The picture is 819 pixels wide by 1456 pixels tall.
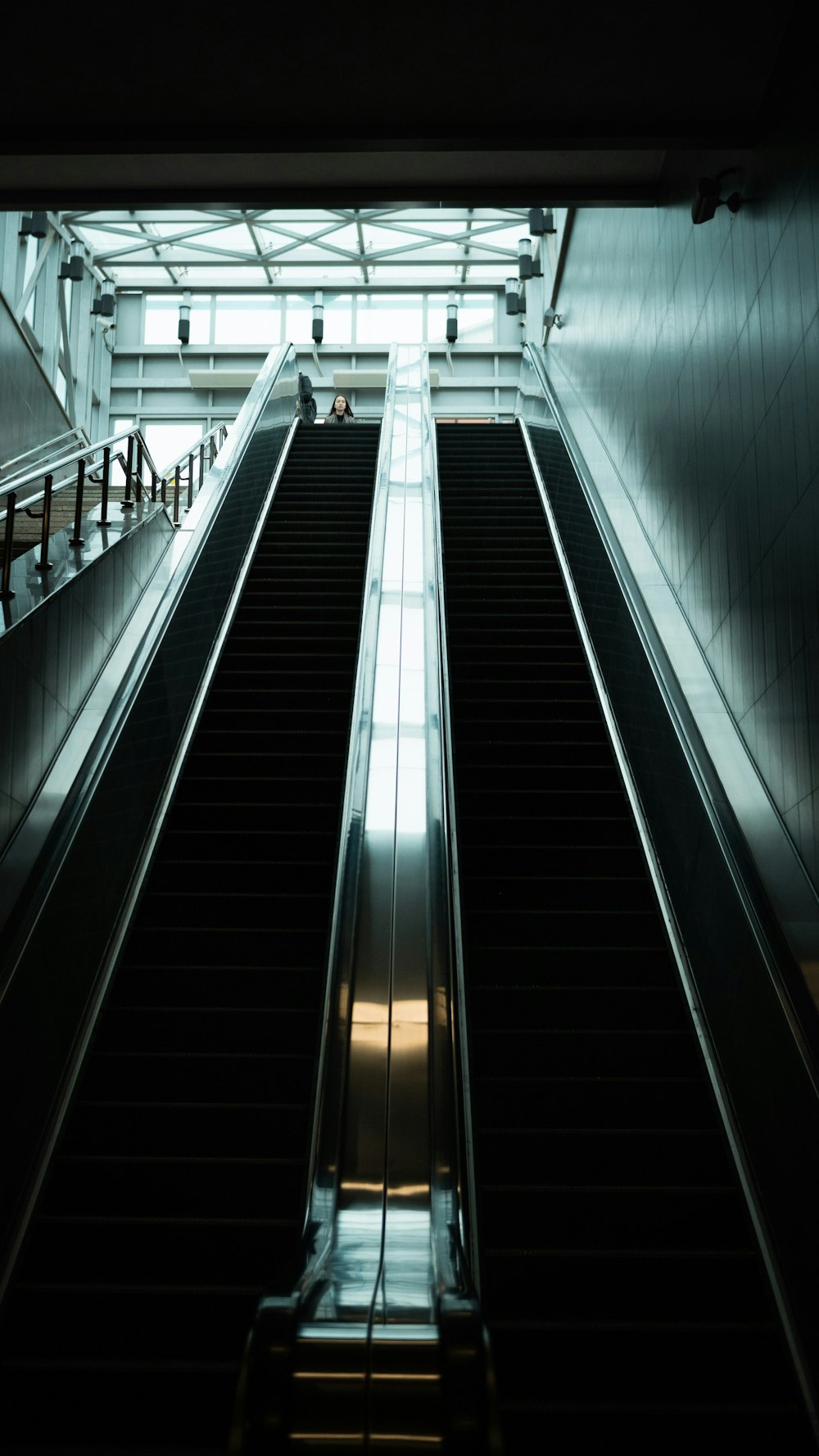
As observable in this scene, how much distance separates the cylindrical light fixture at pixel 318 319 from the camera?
19.7 m

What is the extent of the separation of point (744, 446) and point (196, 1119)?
3.66 meters

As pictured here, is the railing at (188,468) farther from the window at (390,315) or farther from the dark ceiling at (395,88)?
the window at (390,315)

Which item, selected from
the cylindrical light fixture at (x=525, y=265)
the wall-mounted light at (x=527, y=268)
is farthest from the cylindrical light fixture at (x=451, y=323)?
the wall-mounted light at (x=527, y=268)

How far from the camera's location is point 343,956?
3.74 meters

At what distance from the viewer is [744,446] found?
16.7 ft

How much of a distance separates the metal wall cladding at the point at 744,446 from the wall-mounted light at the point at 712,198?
0.07 metres

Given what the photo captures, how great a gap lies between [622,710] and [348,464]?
20.0 ft

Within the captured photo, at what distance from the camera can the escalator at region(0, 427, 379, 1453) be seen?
3100mm

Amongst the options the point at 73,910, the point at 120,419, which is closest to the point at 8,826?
the point at 73,910

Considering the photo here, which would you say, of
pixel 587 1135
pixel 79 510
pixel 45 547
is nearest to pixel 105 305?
pixel 79 510

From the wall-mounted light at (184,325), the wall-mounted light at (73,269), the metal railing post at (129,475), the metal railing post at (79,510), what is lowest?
the metal railing post at (79,510)

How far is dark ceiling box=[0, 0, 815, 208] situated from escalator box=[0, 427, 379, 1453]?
2.97 meters

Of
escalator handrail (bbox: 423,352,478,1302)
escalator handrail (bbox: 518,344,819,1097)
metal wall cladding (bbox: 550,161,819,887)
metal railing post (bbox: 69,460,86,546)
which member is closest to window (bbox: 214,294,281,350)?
metal wall cladding (bbox: 550,161,819,887)

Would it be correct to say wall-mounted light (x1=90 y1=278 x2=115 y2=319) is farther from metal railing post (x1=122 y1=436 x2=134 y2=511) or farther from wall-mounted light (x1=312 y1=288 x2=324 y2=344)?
metal railing post (x1=122 y1=436 x2=134 y2=511)
